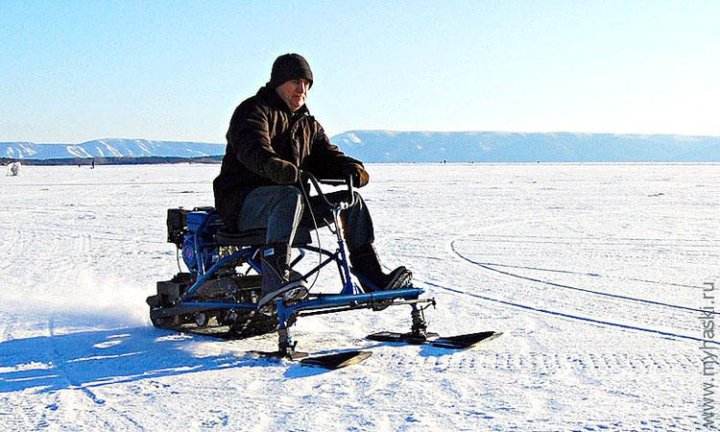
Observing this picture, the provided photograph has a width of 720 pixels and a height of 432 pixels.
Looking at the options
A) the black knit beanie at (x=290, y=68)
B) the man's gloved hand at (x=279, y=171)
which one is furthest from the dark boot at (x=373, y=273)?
the black knit beanie at (x=290, y=68)

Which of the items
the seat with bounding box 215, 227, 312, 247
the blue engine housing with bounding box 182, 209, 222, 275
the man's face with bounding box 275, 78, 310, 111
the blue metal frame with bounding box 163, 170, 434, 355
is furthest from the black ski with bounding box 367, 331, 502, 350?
the man's face with bounding box 275, 78, 310, 111

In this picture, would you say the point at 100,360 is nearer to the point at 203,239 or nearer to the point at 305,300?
the point at 203,239

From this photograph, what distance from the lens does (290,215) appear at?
4371mm

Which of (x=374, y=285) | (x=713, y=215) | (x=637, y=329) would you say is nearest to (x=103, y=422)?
(x=374, y=285)

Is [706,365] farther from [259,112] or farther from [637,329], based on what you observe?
[259,112]

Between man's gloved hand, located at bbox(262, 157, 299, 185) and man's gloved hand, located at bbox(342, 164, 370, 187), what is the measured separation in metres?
0.60

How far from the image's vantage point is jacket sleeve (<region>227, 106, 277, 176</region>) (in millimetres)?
4336

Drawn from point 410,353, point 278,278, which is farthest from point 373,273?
point 278,278

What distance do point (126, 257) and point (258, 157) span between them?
5.31m

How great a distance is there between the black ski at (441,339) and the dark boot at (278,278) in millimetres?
747

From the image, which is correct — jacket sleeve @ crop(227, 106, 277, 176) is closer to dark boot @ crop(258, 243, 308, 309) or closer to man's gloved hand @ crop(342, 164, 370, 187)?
dark boot @ crop(258, 243, 308, 309)

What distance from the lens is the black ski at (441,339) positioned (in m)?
4.57

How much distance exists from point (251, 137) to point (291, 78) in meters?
0.47

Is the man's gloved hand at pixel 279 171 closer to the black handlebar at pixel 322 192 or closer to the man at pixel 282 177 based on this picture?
the man at pixel 282 177
